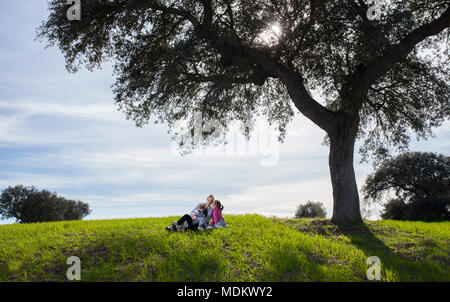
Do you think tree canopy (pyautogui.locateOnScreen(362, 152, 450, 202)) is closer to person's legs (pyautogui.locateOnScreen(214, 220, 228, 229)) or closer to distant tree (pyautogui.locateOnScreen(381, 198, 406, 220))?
distant tree (pyautogui.locateOnScreen(381, 198, 406, 220))

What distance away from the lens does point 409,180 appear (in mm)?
35750

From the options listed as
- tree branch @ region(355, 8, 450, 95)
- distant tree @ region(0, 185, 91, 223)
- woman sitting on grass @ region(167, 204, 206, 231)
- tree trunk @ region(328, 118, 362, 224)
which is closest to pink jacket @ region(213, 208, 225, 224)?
woman sitting on grass @ region(167, 204, 206, 231)

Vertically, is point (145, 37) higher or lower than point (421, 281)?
higher

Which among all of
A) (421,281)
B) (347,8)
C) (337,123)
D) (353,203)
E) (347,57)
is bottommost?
(421,281)

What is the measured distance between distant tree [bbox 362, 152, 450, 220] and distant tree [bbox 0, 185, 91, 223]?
123 feet

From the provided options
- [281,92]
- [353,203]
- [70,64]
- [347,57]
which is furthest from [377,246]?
[70,64]

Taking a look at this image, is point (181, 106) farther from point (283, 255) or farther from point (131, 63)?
point (283, 255)

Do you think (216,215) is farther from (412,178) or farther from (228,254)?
(412,178)

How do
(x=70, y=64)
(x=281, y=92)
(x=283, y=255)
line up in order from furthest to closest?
(x=281, y=92)
(x=70, y=64)
(x=283, y=255)

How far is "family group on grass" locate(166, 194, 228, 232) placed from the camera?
13.7 metres

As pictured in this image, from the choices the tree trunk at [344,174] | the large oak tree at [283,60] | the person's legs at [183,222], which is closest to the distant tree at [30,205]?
the large oak tree at [283,60]

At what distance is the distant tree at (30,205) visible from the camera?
4088 centimetres

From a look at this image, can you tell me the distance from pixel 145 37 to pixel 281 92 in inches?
370

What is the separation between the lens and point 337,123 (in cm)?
1678
